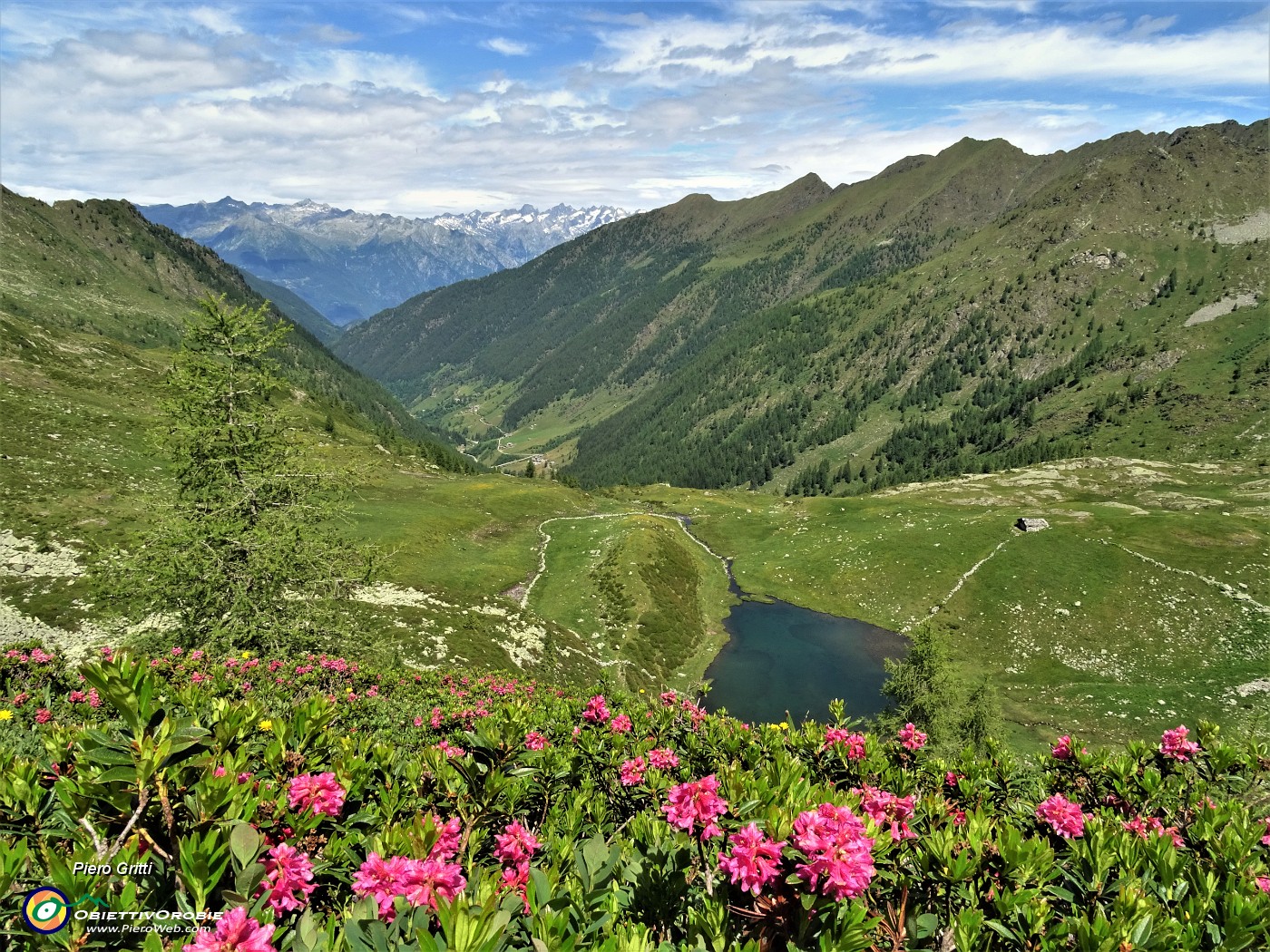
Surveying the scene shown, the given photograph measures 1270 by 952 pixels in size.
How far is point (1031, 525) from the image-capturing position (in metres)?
92.9

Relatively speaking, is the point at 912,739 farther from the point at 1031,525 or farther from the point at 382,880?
the point at 1031,525

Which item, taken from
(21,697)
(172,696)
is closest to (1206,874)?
(172,696)

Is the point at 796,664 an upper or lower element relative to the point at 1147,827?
lower

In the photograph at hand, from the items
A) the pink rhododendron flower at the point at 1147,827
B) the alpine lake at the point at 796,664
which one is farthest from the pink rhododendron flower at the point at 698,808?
the alpine lake at the point at 796,664

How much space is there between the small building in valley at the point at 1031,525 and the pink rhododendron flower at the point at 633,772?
102685 millimetres

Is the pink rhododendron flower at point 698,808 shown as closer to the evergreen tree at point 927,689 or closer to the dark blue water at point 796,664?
the evergreen tree at point 927,689

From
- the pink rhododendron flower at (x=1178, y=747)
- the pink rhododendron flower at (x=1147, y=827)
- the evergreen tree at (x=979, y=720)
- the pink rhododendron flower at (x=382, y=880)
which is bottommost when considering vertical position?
the evergreen tree at (x=979, y=720)

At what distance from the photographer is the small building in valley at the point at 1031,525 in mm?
92250

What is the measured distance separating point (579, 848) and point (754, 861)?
9.01ft

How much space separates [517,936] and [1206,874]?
7.02m

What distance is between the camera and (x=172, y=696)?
11977 millimetres

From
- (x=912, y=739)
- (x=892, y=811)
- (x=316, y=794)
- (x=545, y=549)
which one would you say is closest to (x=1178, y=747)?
(x=912, y=739)

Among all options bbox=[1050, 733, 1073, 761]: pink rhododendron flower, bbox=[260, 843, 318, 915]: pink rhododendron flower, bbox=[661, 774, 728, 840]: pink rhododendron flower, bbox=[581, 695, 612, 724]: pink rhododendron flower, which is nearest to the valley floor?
bbox=[581, 695, 612, 724]: pink rhododendron flower

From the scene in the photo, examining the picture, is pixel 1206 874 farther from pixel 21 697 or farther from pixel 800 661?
pixel 800 661
